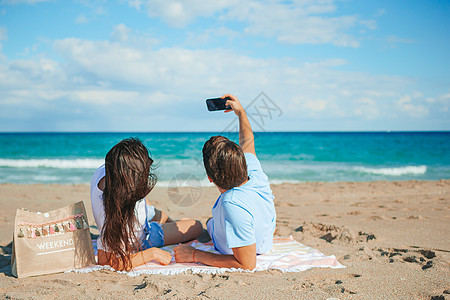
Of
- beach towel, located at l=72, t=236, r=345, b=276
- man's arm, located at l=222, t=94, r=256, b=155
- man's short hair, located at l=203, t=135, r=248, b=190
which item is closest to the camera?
man's short hair, located at l=203, t=135, r=248, b=190

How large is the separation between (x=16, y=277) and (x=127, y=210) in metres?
1.11

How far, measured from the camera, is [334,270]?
2783mm

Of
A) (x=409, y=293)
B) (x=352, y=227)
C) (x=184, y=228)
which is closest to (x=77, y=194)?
(x=184, y=228)

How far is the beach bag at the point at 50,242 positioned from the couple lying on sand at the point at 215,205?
17cm

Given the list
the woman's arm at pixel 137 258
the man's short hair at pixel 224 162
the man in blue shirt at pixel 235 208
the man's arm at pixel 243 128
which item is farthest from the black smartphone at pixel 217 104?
the woman's arm at pixel 137 258

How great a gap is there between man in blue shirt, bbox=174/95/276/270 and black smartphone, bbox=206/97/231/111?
0.56 m

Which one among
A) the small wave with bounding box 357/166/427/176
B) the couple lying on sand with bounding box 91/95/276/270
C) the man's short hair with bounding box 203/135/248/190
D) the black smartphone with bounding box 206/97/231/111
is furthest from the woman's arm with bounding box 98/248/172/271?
the small wave with bounding box 357/166/427/176

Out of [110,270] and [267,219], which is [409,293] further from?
[110,270]

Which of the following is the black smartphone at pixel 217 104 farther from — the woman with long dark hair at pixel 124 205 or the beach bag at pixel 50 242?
the beach bag at pixel 50 242

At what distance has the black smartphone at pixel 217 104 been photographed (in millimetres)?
3203

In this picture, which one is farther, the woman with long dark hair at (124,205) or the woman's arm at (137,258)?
the woman's arm at (137,258)

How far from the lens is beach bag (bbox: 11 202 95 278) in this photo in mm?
2635

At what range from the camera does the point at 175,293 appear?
2.29 m

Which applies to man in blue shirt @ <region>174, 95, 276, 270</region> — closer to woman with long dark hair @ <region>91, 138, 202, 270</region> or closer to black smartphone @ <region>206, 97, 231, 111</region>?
woman with long dark hair @ <region>91, 138, 202, 270</region>
